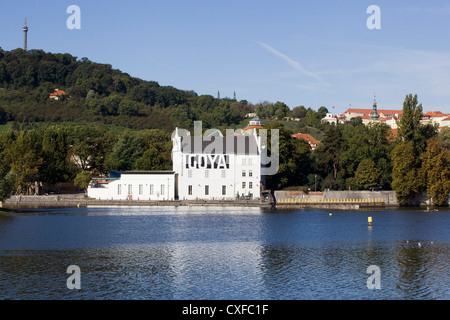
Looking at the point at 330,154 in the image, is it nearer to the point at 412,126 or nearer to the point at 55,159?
the point at 412,126

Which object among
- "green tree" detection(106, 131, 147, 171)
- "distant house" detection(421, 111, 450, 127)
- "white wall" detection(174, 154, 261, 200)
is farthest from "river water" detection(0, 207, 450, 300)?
"distant house" detection(421, 111, 450, 127)

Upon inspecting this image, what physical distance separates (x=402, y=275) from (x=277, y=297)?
8164 mm

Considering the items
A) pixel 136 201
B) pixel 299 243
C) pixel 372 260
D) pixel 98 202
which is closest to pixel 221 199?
pixel 136 201

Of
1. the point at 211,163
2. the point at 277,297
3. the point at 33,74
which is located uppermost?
the point at 33,74

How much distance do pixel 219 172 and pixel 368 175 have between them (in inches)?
801

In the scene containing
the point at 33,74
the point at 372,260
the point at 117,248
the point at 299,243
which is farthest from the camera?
the point at 33,74

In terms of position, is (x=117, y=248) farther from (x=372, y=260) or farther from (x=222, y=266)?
(x=372, y=260)

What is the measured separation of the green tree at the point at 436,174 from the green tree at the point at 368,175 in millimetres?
6234

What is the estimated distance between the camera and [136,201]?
6956 centimetres

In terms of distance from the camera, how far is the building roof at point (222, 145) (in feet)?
236

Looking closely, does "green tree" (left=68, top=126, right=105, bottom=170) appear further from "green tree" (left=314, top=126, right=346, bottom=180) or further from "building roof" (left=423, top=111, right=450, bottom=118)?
"building roof" (left=423, top=111, right=450, bottom=118)

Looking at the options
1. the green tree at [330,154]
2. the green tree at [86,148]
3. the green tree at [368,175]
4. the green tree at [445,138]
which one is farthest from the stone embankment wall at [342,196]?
the green tree at [86,148]

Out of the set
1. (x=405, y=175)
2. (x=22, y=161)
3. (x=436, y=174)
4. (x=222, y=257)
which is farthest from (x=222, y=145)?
(x=222, y=257)
